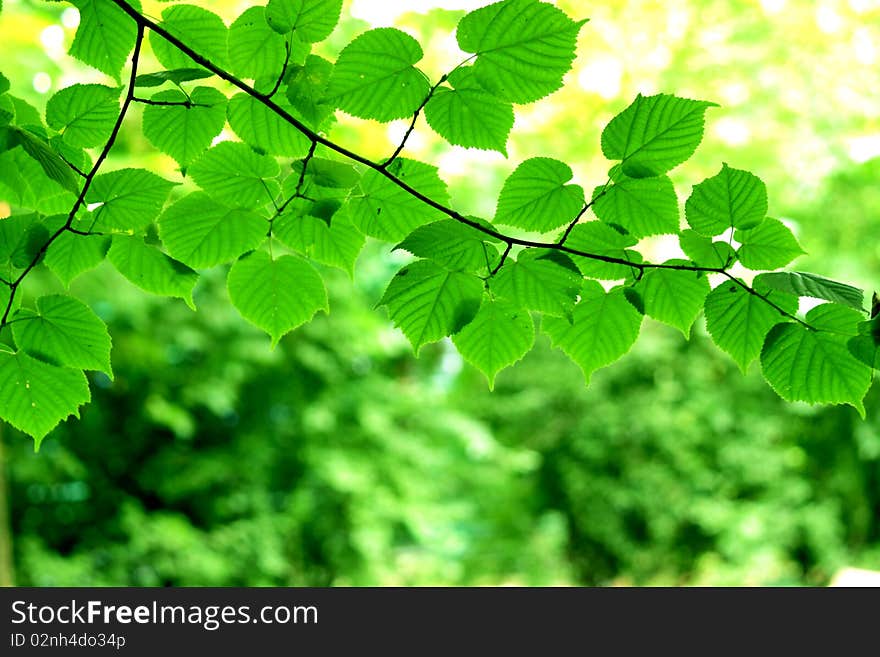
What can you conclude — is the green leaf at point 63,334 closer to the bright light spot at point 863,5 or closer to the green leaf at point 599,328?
the green leaf at point 599,328

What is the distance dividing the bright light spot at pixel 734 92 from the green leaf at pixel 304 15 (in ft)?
12.3

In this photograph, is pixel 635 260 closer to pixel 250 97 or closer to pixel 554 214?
pixel 554 214

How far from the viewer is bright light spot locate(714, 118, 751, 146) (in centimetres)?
375

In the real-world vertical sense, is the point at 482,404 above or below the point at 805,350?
above

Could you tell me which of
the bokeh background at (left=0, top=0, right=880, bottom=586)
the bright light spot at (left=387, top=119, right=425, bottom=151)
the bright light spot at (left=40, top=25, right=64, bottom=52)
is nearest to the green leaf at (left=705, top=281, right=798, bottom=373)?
the bright light spot at (left=40, top=25, right=64, bottom=52)

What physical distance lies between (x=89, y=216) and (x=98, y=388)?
3400 millimetres

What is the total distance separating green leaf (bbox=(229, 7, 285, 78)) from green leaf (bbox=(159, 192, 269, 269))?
8 centimetres

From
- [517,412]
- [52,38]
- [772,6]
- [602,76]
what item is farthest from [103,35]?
[517,412]

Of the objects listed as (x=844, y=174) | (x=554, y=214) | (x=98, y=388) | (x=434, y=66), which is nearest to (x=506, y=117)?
(x=554, y=214)

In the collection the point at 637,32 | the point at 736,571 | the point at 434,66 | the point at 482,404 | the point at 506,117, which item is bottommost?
the point at 506,117

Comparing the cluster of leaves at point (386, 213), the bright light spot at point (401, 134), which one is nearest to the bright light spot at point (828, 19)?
the bright light spot at point (401, 134)

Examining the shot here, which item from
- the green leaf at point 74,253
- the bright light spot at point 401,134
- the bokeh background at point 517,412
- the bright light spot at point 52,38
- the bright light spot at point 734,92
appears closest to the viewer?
the green leaf at point 74,253

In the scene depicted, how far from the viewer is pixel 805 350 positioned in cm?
46

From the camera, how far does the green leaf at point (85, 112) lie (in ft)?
1.65
